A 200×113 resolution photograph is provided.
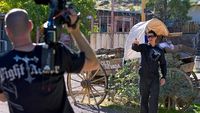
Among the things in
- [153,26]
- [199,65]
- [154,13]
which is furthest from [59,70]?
[154,13]

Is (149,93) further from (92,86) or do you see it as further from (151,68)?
(92,86)

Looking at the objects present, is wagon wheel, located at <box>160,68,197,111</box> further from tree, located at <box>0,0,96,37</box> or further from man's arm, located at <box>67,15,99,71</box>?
tree, located at <box>0,0,96,37</box>

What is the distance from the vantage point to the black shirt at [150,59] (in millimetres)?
8367

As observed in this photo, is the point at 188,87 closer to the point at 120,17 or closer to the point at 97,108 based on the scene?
the point at 97,108

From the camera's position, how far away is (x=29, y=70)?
3.09 metres

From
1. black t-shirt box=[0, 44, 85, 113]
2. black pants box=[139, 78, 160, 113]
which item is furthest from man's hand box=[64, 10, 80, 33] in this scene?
black pants box=[139, 78, 160, 113]

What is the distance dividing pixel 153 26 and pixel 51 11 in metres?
7.35

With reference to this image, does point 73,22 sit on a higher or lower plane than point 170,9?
higher

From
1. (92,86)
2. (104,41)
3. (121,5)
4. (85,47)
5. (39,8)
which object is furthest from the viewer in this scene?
(121,5)

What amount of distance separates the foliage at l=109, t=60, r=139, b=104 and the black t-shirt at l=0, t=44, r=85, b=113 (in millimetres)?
6893

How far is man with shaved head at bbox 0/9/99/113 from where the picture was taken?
309 centimetres

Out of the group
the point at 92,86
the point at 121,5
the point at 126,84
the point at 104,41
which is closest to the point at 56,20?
the point at 126,84

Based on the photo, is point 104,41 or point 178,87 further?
point 104,41

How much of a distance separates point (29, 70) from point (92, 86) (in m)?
8.36
